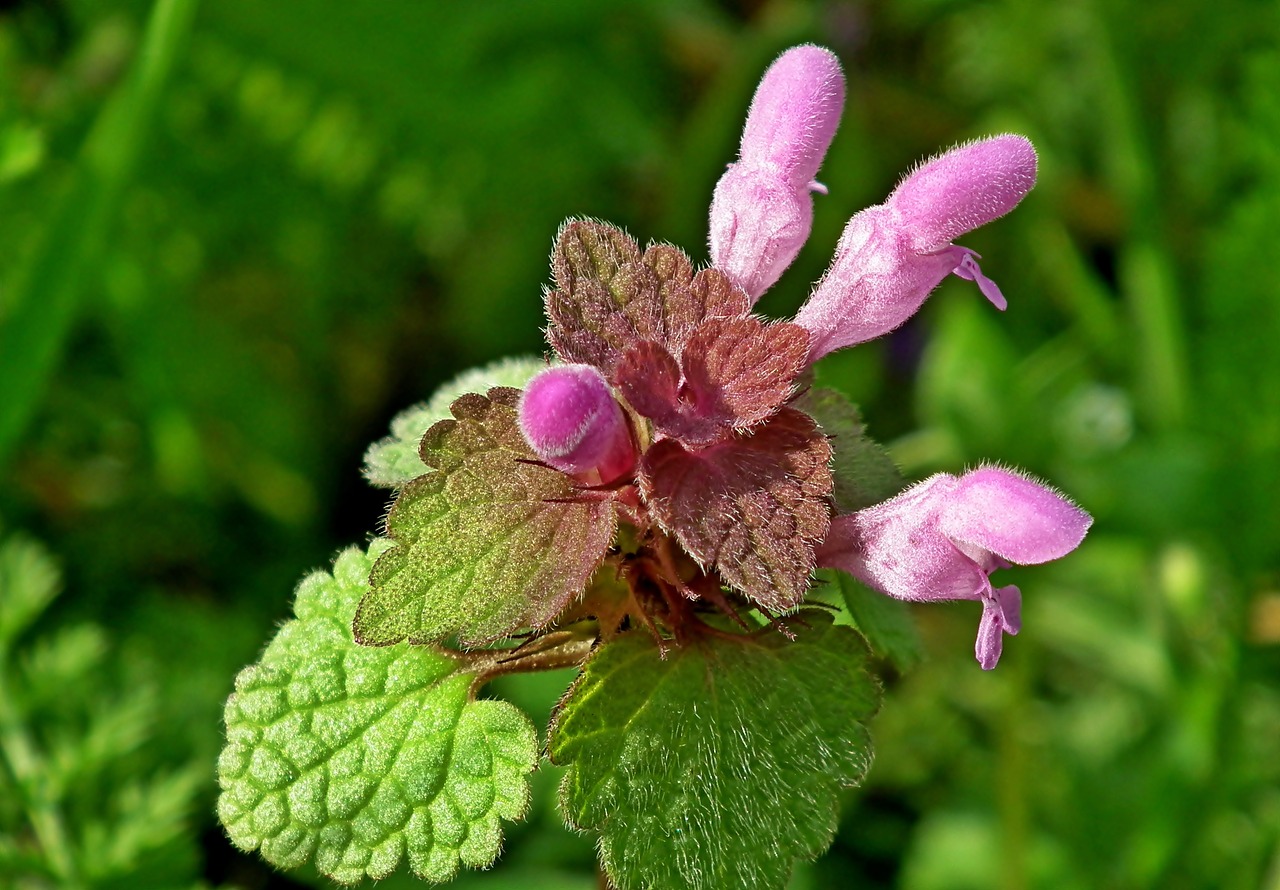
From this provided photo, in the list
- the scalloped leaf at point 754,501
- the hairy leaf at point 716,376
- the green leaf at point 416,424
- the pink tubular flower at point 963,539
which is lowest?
the pink tubular flower at point 963,539

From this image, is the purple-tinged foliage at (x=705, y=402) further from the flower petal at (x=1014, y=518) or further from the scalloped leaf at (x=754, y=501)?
the flower petal at (x=1014, y=518)

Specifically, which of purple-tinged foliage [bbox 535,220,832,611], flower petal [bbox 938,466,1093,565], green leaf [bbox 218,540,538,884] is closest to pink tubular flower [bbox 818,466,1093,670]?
flower petal [bbox 938,466,1093,565]

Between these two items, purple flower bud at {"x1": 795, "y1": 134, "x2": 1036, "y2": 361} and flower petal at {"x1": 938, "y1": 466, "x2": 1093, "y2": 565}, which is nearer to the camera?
flower petal at {"x1": 938, "y1": 466, "x2": 1093, "y2": 565}

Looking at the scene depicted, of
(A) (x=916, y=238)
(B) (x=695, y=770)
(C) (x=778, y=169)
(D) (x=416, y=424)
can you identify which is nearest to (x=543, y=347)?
(D) (x=416, y=424)

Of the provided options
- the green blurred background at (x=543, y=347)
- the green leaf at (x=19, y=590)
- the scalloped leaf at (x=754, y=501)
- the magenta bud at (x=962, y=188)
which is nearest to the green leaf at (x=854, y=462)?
the scalloped leaf at (x=754, y=501)

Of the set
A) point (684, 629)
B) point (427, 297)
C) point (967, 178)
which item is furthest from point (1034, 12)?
point (684, 629)

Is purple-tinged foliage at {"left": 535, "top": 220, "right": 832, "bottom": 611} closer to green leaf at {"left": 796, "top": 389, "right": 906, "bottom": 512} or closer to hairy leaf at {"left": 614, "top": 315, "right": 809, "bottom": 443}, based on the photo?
hairy leaf at {"left": 614, "top": 315, "right": 809, "bottom": 443}

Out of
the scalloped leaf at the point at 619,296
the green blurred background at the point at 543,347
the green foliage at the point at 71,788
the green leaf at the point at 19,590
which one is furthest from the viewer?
the green blurred background at the point at 543,347
